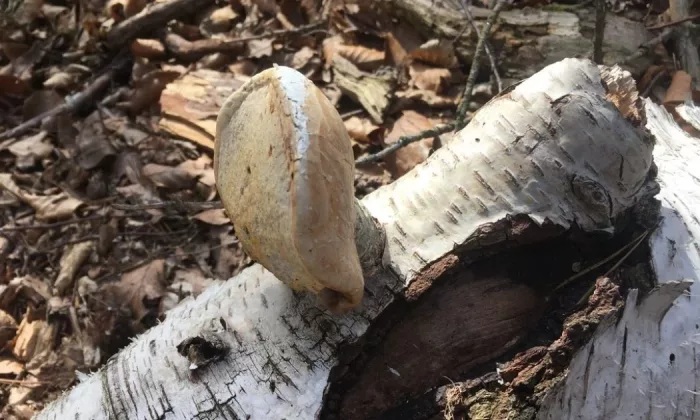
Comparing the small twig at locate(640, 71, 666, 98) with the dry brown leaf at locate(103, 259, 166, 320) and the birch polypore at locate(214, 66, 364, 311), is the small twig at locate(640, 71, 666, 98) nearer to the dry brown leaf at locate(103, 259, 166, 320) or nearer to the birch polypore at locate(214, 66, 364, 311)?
the birch polypore at locate(214, 66, 364, 311)

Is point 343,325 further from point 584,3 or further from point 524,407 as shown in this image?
point 584,3

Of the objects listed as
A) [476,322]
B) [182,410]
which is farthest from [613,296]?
[182,410]

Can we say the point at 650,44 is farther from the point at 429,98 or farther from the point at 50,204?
the point at 50,204

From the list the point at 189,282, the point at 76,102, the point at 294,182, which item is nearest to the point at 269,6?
the point at 76,102

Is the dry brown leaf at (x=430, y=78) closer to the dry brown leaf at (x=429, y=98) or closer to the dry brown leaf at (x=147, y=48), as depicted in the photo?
the dry brown leaf at (x=429, y=98)

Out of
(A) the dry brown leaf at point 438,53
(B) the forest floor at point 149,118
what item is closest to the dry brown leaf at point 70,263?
(B) the forest floor at point 149,118

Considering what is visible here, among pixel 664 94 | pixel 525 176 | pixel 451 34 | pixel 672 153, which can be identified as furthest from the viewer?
pixel 451 34
